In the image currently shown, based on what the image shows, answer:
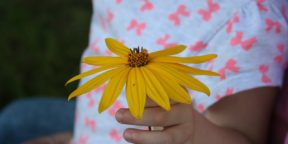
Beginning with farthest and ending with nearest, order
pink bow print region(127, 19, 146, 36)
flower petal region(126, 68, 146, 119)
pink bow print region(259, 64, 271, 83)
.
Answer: pink bow print region(127, 19, 146, 36)
pink bow print region(259, 64, 271, 83)
flower petal region(126, 68, 146, 119)

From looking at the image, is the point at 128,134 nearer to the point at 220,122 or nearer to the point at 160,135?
the point at 160,135

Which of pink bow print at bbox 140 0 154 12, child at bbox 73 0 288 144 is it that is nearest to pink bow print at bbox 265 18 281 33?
child at bbox 73 0 288 144

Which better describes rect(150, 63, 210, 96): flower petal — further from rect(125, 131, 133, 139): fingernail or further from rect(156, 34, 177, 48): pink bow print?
rect(156, 34, 177, 48): pink bow print

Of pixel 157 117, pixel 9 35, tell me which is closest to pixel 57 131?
pixel 9 35

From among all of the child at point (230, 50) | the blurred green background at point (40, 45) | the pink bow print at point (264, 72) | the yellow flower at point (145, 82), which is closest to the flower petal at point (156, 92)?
the yellow flower at point (145, 82)

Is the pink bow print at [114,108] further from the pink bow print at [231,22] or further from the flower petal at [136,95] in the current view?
the flower petal at [136,95]

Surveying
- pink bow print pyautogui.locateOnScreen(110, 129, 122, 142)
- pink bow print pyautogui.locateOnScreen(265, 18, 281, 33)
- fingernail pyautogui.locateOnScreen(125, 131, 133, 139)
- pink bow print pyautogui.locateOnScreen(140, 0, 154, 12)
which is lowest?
pink bow print pyautogui.locateOnScreen(110, 129, 122, 142)

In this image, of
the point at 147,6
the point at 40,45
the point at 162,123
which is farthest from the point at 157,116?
the point at 40,45
